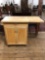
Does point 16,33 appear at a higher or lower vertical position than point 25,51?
higher

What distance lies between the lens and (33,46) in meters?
2.96

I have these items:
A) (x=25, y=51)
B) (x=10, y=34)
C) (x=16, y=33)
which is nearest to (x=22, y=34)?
(x=16, y=33)

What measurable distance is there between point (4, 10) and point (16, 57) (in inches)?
97.8

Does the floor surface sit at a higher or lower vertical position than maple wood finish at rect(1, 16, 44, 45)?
lower

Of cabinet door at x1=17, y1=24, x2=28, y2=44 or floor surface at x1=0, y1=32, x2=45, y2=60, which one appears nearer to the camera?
floor surface at x1=0, y1=32, x2=45, y2=60

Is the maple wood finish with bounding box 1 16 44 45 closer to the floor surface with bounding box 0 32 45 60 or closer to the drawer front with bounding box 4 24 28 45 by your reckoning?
the drawer front with bounding box 4 24 28 45

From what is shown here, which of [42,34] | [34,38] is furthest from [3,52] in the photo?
[42,34]

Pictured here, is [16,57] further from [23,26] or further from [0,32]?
[0,32]

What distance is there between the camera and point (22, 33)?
283 cm

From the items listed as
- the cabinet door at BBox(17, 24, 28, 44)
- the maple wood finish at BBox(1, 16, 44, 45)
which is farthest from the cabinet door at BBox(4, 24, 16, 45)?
the cabinet door at BBox(17, 24, 28, 44)

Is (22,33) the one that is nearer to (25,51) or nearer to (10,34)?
(10,34)

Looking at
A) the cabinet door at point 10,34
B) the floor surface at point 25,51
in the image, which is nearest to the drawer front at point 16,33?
the cabinet door at point 10,34

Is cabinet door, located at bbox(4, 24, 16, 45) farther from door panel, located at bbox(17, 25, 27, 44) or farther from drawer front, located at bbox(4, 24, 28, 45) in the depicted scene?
door panel, located at bbox(17, 25, 27, 44)

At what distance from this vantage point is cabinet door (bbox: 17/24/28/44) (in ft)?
9.16
